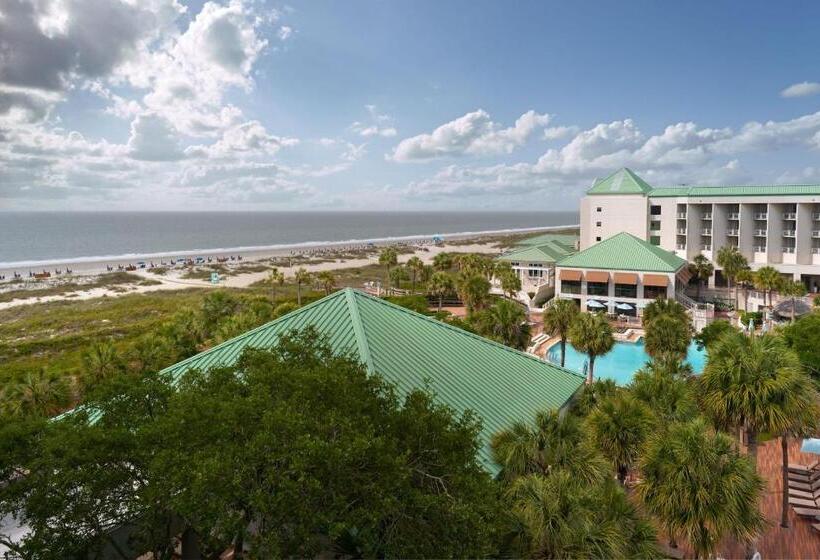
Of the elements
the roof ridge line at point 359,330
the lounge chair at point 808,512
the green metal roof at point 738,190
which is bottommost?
the lounge chair at point 808,512

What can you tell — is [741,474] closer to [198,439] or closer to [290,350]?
[290,350]

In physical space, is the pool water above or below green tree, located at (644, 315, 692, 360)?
below

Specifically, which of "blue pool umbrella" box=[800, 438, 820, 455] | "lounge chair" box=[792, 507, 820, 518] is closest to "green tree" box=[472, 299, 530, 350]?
"blue pool umbrella" box=[800, 438, 820, 455]

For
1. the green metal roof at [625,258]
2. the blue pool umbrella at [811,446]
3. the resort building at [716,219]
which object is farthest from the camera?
the resort building at [716,219]

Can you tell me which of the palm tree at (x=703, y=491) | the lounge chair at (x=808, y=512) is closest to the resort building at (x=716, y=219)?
the lounge chair at (x=808, y=512)

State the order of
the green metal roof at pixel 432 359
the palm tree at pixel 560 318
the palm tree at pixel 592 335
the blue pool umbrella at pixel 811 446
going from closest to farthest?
the green metal roof at pixel 432 359 < the blue pool umbrella at pixel 811 446 < the palm tree at pixel 592 335 < the palm tree at pixel 560 318

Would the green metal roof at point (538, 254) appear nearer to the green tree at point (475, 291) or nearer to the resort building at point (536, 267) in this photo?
the resort building at point (536, 267)

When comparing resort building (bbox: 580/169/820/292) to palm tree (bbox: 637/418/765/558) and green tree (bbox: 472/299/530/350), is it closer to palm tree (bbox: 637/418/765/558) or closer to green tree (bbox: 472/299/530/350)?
green tree (bbox: 472/299/530/350)
